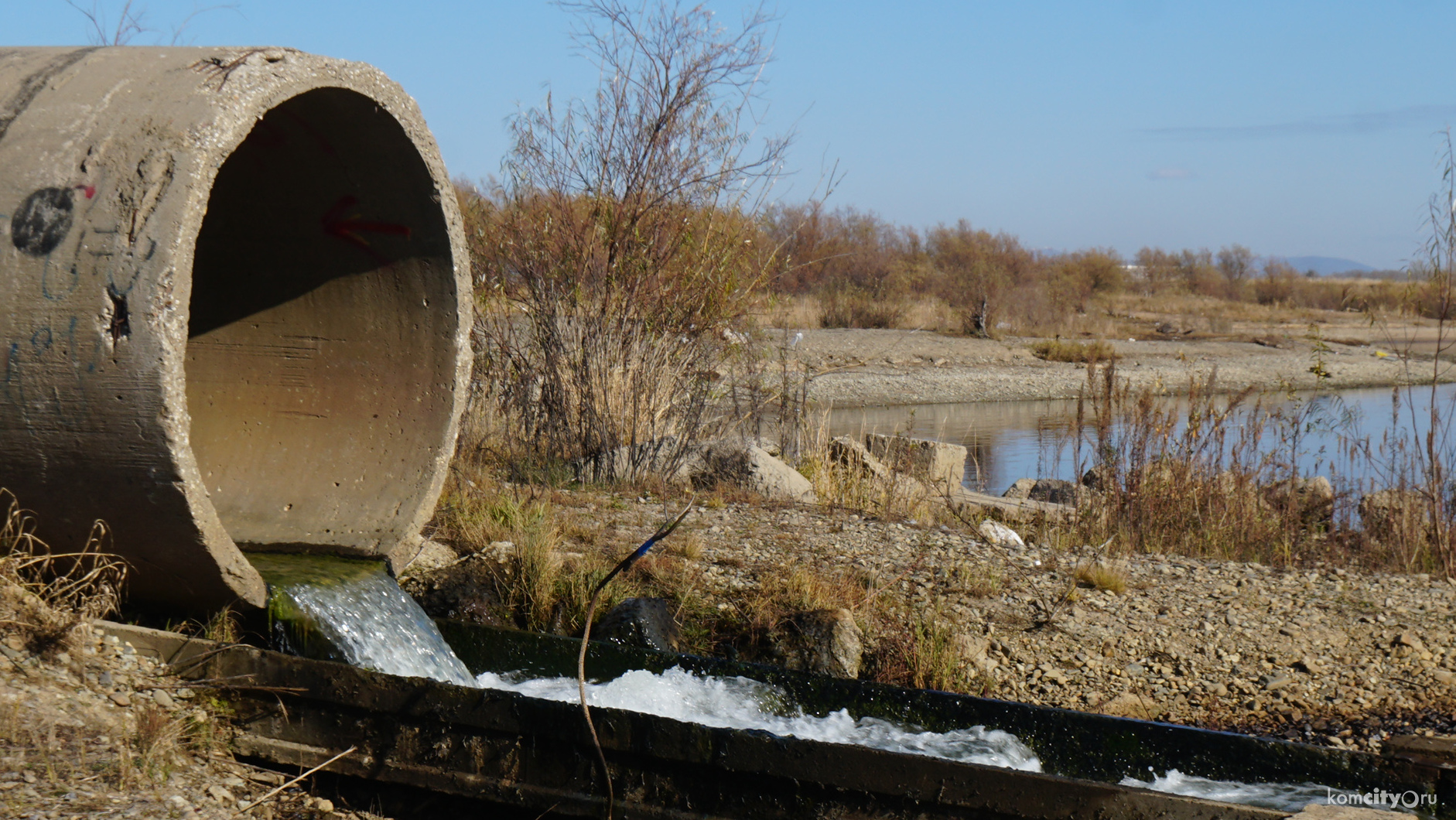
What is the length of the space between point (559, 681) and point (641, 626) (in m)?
0.42

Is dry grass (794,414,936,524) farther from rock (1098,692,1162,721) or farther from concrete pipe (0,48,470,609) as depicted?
concrete pipe (0,48,470,609)

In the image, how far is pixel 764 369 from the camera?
947cm

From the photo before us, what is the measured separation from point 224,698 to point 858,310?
76.6 ft

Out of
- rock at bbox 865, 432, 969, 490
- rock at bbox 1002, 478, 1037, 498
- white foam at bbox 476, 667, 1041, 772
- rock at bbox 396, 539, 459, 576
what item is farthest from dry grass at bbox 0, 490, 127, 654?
rock at bbox 1002, 478, 1037, 498

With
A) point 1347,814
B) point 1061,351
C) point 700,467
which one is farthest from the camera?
point 1061,351

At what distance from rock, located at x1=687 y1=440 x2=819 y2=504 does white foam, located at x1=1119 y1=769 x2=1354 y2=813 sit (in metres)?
3.84

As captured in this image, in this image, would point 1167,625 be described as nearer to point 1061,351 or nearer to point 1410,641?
point 1410,641

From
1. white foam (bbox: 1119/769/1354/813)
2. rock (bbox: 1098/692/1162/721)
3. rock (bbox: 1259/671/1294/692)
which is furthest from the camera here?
rock (bbox: 1259/671/1294/692)

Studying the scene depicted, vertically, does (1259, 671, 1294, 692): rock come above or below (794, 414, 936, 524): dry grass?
below

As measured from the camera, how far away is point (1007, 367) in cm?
2327

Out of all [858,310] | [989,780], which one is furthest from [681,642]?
[858,310]

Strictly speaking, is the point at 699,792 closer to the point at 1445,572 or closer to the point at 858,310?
the point at 1445,572

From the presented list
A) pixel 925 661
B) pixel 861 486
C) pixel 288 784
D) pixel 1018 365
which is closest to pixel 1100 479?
pixel 861 486

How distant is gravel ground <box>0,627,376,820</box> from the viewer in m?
2.82
